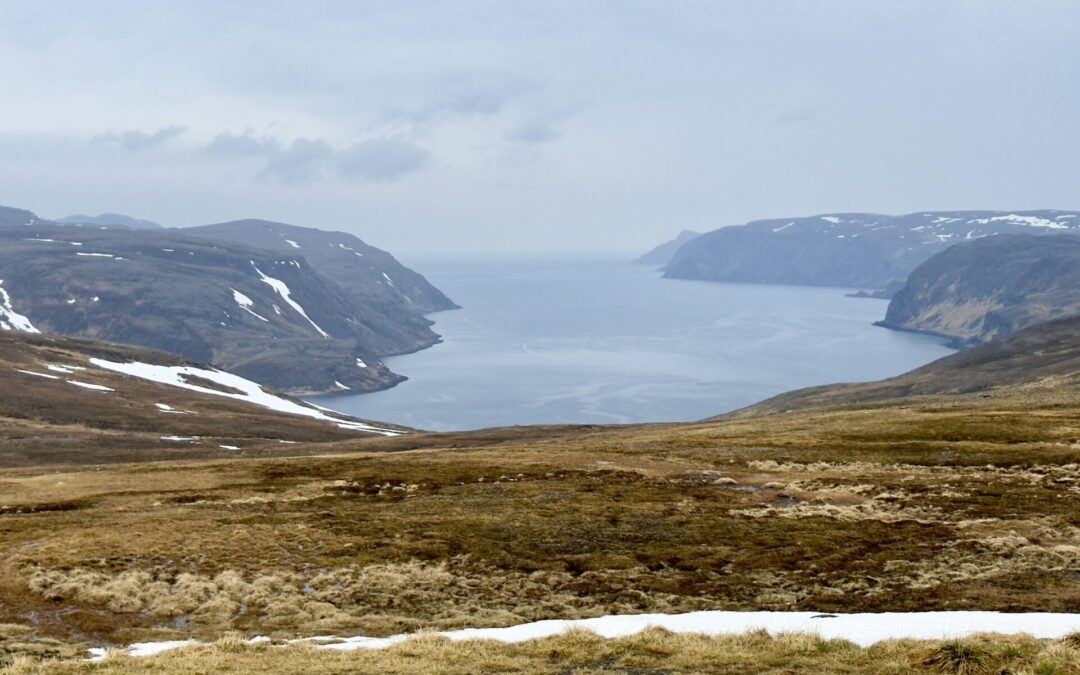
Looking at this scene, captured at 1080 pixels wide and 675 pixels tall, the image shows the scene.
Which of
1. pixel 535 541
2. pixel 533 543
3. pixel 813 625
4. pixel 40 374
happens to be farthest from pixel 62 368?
pixel 813 625

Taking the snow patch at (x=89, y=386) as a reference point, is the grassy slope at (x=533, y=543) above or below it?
below

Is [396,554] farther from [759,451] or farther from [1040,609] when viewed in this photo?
[759,451]

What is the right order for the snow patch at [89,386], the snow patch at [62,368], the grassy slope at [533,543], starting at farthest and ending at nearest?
1. the snow patch at [62,368]
2. the snow patch at [89,386]
3. the grassy slope at [533,543]

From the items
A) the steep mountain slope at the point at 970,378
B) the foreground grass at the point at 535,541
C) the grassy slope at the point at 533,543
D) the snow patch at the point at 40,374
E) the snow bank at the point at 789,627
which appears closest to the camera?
the snow bank at the point at 789,627

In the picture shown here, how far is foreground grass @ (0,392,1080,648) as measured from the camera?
1080 inches

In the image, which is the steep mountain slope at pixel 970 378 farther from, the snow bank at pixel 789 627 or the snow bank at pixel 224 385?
the snow bank at pixel 789 627

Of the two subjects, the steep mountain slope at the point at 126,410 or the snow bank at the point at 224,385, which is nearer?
the steep mountain slope at the point at 126,410

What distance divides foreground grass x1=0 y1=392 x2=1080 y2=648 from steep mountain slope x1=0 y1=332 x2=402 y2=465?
1810 inches

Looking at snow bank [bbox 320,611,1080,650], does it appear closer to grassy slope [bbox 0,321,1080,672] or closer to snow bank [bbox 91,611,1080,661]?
snow bank [bbox 91,611,1080,661]

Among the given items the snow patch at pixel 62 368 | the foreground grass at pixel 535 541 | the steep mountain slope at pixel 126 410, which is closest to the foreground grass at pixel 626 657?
the foreground grass at pixel 535 541

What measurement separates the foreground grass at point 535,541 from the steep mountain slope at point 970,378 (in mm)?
95345

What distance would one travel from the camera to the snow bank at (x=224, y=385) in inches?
6324

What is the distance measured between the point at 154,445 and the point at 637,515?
79740 millimetres

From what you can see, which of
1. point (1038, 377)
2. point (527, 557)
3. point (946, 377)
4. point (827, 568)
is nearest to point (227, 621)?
point (527, 557)
